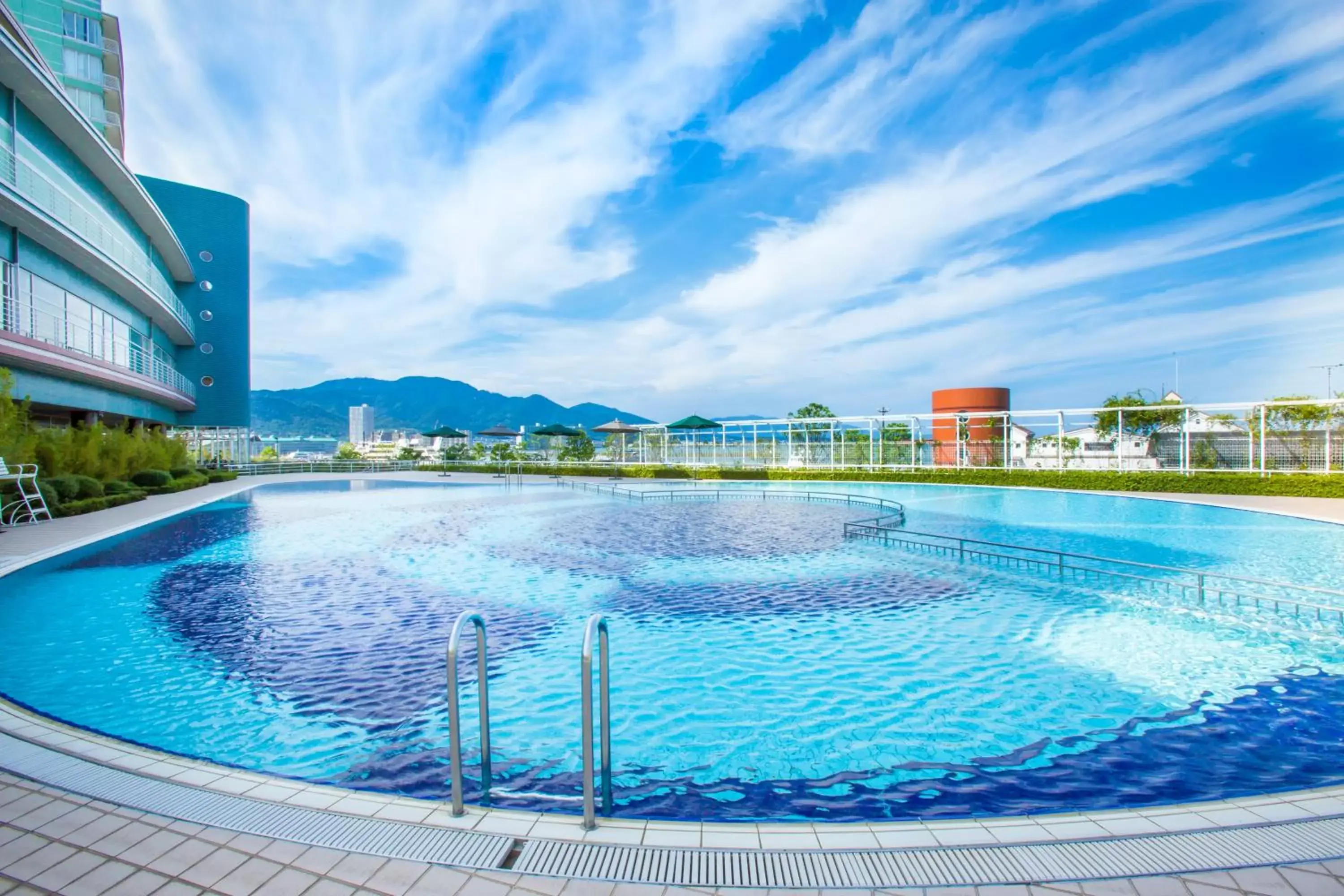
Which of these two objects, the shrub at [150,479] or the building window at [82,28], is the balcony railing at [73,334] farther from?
the building window at [82,28]

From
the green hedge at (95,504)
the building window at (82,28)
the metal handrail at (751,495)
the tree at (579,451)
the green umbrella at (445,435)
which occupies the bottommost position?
the metal handrail at (751,495)

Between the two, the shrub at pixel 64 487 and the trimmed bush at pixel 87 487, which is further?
the trimmed bush at pixel 87 487

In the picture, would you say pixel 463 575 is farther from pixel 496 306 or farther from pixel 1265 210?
pixel 496 306

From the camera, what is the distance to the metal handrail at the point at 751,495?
16.2m

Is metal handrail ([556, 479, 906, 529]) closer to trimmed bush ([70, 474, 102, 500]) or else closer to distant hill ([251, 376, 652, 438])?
trimmed bush ([70, 474, 102, 500])

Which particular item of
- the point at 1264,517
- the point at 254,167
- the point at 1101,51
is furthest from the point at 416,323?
the point at 1264,517

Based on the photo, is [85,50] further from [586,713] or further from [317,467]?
[586,713]

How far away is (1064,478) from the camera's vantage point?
65.0ft

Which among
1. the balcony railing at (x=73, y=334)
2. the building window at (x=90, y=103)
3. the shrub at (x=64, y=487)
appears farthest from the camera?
the building window at (x=90, y=103)

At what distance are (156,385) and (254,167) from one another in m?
11.4

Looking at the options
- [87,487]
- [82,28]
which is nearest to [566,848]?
[87,487]

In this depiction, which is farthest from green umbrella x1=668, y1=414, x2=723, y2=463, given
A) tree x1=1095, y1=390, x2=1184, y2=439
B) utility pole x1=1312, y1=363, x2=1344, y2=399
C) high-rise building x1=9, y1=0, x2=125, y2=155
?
high-rise building x1=9, y1=0, x2=125, y2=155

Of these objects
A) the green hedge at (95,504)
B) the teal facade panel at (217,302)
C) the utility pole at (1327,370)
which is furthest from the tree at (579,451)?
the utility pole at (1327,370)

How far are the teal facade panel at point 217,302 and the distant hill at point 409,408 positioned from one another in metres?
104
